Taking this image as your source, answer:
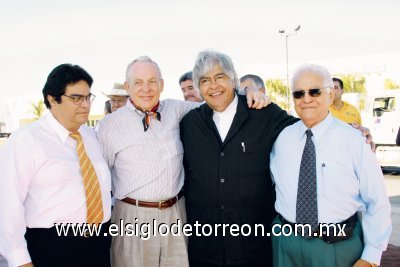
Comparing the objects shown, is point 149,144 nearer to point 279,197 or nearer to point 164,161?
point 164,161

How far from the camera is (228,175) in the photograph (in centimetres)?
317

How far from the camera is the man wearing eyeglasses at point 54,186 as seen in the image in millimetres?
2635

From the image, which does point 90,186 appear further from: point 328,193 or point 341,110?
point 341,110

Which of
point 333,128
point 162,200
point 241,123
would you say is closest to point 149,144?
point 162,200

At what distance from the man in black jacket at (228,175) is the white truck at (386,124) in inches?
411

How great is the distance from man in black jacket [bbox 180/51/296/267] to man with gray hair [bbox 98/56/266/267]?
0.14 m

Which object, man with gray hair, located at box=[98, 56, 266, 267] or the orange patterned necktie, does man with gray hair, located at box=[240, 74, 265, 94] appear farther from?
the orange patterned necktie

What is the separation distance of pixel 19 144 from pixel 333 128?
2003 mm

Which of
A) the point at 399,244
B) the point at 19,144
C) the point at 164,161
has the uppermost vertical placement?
the point at 19,144

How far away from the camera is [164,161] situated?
3.31 metres

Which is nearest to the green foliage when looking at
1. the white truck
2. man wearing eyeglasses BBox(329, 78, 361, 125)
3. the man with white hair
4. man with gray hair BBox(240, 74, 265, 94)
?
the white truck

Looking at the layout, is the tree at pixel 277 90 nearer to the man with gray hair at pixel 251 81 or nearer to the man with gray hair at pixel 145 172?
the man with gray hair at pixel 251 81

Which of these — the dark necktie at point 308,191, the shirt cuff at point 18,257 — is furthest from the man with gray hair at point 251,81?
the shirt cuff at point 18,257

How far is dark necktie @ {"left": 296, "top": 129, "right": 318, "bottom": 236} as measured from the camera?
275 cm
